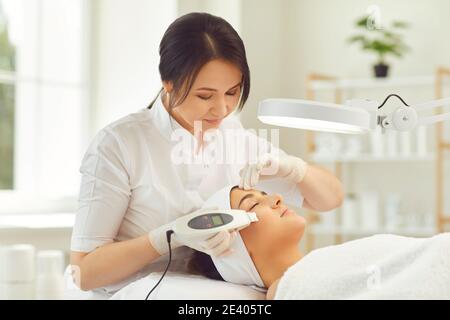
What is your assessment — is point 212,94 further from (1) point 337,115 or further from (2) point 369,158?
(2) point 369,158

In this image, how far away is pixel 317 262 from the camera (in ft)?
3.09

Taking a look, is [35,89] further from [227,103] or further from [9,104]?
[227,103]

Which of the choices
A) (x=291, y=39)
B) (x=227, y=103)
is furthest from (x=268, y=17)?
(x=227, y=103)

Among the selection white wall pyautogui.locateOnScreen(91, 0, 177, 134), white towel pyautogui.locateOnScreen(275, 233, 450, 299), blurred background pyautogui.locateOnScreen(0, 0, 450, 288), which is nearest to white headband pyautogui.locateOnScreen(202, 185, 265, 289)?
white towel pyautogui.locateOnScreen(275, 233, 450, 299)

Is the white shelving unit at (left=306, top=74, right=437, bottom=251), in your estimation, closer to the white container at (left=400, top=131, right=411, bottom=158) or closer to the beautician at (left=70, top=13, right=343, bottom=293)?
the white container at (left=400, top=131, right=411, bottom=158)

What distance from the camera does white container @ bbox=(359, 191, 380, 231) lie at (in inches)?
112

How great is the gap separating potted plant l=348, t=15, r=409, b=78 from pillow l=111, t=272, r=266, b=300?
195 centimetres

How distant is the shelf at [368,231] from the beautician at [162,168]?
1680mm

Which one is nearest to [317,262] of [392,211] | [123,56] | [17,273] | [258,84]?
[17,273]

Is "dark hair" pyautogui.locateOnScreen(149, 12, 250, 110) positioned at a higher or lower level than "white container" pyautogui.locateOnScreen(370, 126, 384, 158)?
higher

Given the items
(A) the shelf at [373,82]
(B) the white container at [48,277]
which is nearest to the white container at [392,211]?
(A) the shelf at [373,82]

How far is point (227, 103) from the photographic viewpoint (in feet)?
3.61

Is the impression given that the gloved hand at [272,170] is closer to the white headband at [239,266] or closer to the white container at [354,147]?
the white headband at [239,266]

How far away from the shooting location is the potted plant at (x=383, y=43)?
280 centimetres
